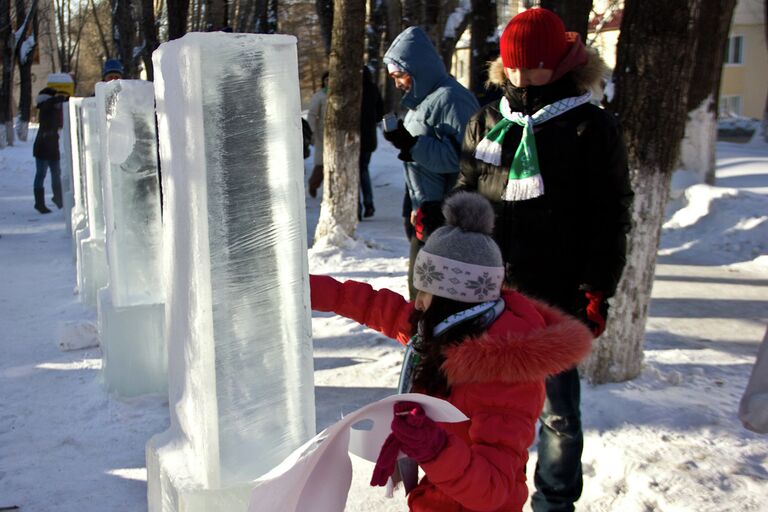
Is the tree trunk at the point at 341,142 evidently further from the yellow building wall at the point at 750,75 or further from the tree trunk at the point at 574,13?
the yellow building wall at the point at 750,75

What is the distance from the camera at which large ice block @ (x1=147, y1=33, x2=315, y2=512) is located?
2240 mm

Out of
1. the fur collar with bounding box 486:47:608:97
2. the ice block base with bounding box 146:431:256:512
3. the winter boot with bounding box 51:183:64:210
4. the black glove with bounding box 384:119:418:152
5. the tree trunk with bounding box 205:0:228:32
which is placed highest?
the tree trunk with bounding box 205:0:228:32

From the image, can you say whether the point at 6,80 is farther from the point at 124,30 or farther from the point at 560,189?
the point at 560,189

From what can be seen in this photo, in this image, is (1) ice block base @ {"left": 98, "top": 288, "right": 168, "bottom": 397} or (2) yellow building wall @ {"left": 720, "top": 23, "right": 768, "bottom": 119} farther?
(2) yellow building wall @ {"left": 720, "top": 23, "right": 768, "bottom": 119}

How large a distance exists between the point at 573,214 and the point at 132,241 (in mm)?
2502

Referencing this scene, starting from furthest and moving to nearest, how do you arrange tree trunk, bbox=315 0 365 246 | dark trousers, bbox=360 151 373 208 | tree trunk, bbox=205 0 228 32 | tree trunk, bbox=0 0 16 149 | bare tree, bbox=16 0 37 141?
bare tree, bbox=16 0 37 141 < tree trunk, bbox=0 0 16 149 < tree trunk, bbox=205 0 228 32 < dark trousers, bbox=360 151 373 208 < tree trunk, bbox=315 0 365 246

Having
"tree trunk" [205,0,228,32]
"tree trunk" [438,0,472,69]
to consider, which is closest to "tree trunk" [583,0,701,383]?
"tree trunk" [205,0,228,32]

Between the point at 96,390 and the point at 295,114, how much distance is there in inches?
112

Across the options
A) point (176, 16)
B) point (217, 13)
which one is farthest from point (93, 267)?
point (217, 13)

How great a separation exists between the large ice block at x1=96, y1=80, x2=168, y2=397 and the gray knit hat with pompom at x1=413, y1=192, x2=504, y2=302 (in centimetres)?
259

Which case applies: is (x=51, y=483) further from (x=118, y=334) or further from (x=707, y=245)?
(x=707, y=245)

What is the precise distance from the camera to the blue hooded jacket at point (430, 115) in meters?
4.09

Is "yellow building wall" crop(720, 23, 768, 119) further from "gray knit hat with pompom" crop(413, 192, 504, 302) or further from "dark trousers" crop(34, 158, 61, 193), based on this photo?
"gray knit hat with pompom" crop(413, 192, 504, 302)

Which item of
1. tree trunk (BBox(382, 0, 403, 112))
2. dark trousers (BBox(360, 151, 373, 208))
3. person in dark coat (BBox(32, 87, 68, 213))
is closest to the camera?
dark trousers (BBox(360, 151, 373, 208))
